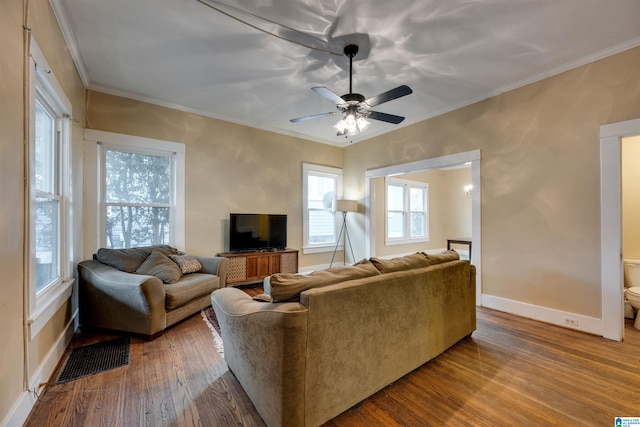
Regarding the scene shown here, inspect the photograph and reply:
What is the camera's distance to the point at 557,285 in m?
3.02

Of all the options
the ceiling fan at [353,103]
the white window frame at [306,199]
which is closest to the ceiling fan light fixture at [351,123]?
the ceiling fan at [353,103]

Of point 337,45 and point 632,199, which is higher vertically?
point 337,45

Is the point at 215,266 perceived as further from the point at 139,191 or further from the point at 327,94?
the point at 327,94

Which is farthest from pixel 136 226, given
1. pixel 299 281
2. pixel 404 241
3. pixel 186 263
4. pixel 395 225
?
pixel 404 241

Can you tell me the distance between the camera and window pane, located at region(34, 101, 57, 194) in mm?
2207

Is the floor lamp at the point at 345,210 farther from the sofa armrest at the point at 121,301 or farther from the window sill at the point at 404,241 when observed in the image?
the sofa armrest at the point at 121,301

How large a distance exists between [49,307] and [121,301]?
0.62 m

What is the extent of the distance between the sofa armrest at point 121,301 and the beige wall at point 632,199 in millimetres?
5535

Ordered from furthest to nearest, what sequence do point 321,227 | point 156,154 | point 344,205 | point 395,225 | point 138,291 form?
point 395,225 → point 321,227 → point 344,205 → point 156,154 → point 138,291

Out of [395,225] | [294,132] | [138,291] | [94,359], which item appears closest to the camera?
[94,359]

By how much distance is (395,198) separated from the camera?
652 cm

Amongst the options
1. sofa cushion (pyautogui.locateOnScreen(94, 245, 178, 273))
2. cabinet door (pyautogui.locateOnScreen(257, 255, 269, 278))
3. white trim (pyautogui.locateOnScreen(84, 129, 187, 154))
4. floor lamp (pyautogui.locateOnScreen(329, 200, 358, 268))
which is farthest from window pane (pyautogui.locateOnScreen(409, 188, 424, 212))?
sofa cushion (pyautogui.locateOnScreen(94, 245, 178, 273))

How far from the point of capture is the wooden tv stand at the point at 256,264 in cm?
421

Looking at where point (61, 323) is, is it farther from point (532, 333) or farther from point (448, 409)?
point (532, 333)
